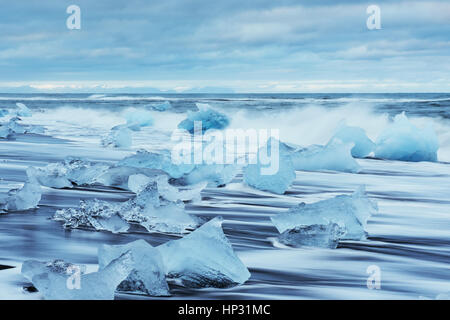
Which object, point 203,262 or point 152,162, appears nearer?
point 203,262

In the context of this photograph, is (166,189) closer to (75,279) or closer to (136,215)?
(136,215)

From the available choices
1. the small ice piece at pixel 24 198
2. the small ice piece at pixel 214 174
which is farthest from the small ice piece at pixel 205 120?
the small ice piece at pixel 24 198

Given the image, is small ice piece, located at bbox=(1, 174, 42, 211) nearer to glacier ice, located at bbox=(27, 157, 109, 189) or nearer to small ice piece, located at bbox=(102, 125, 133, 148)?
glacier ice, located at bbox=(27, 157, 109, 189)

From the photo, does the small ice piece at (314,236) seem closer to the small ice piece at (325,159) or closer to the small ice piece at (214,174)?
the small ice piece at (214,174)

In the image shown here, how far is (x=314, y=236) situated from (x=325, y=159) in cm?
306

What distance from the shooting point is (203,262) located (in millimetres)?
2314

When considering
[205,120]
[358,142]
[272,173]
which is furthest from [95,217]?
[205,120]

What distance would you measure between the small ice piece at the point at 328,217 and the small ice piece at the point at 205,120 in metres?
9.62

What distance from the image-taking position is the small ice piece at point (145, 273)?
2.14 meters

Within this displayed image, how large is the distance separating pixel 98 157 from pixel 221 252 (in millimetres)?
4500

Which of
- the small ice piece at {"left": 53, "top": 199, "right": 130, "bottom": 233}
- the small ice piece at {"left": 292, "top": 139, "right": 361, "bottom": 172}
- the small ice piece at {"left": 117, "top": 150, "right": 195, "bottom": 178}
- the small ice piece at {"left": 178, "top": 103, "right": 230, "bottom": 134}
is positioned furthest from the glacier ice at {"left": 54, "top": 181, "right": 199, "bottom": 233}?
the small ice piece at {"left": 178, "top": 103, "right": 230, "bottom": 134}

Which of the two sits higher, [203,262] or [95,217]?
[95,217]

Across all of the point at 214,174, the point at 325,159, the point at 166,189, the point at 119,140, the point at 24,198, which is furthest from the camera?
the point at 119,140

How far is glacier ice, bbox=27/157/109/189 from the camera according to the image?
4.34 metres
